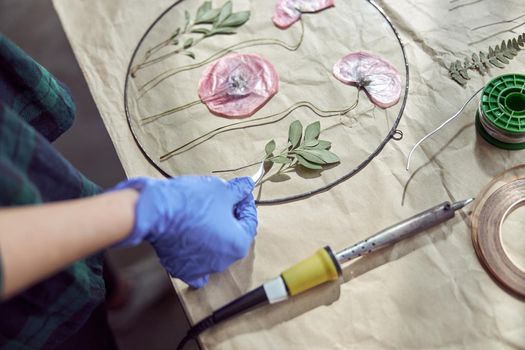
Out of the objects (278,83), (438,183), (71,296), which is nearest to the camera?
(71,296)

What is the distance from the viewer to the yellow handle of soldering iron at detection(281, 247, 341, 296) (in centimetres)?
64

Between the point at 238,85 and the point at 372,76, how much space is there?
220 mm

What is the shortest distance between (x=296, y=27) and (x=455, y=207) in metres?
0.42

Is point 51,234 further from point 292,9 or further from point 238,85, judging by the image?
point 292,9

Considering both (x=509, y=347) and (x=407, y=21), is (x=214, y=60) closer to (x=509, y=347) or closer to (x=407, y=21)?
(x=407, y=21)

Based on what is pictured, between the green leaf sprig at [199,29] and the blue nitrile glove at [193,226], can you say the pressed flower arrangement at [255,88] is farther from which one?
the blue nitrile glove at [193,226]

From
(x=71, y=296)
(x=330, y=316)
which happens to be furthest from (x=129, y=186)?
(x=330, y=316)

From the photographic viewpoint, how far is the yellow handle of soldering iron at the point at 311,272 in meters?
0.64

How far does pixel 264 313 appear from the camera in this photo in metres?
0.66

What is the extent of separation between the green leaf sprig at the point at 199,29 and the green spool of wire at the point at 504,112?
437 millimetres

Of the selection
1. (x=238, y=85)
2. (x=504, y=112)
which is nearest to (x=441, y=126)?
(x=504, y=112)

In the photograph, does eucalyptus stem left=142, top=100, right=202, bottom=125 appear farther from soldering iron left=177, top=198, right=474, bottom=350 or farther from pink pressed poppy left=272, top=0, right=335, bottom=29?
soldering iron left=177, top=198, right=474, bottom=350

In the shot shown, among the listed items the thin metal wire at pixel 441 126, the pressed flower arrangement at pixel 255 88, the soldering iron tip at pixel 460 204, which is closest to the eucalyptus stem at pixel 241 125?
the pressed flower arrangement at pixel 255 88

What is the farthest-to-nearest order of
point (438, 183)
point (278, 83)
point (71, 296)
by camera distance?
point (278, 83)
point (438, 183)
point (71, 296)
